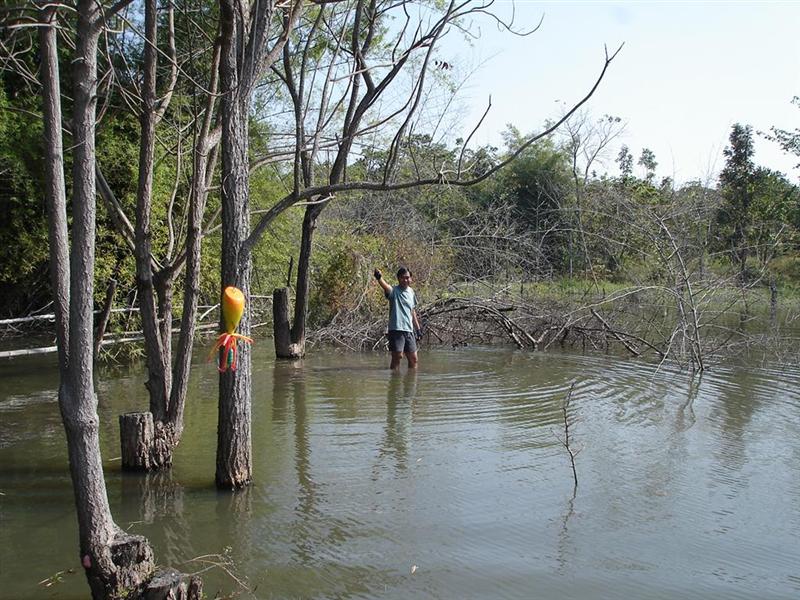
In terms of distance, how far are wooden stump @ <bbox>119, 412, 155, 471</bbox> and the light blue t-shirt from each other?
5.76 meters

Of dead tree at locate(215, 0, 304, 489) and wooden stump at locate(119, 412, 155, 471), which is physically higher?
dead tree at locate(215, 0, 304, 489)

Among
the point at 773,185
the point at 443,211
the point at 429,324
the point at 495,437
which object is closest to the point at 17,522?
the point at 495,437

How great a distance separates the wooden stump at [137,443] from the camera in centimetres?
636

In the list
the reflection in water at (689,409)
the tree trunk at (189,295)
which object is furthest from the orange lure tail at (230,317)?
the reflection in water at (689,409)

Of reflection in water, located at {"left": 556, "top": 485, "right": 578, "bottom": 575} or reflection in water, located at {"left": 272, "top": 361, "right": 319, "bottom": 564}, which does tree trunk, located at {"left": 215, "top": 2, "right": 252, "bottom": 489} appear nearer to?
reflection in water, located at {"left": 272, "top": 361, "right": 319, "bottom": 564}

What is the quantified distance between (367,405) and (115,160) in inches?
258

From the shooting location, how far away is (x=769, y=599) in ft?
14.5

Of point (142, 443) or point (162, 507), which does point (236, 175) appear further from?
point (162, 507)

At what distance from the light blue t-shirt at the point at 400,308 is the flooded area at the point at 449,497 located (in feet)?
5.30

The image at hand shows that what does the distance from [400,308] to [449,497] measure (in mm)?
5991

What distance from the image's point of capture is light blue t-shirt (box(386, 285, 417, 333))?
11820 mm

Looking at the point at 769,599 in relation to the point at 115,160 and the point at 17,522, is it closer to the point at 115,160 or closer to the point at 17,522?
the point at 17,522

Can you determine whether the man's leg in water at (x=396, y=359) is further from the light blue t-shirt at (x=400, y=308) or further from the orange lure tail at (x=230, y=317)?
the orange lure tail at (x=230, y=317)

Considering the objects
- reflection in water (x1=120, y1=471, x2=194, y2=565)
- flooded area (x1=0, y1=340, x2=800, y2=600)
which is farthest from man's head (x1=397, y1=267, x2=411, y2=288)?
reflection in water (x1=120, y1=471, x2=194, y2=565)
